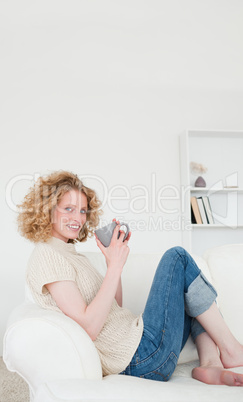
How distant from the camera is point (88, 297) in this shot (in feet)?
5.13

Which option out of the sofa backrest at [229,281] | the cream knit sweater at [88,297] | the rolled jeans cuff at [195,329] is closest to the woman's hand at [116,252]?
the cream knit sweater at [88,297]

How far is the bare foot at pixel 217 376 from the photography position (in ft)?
4.34

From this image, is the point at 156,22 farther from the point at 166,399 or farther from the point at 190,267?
the point at 166,399

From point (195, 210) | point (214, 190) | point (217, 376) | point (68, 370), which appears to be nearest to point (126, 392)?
point (68, 370)

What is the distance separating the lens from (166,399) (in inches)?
40.1

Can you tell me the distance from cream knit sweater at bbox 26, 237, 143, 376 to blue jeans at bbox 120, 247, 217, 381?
4cm

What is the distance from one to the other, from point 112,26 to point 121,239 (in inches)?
113

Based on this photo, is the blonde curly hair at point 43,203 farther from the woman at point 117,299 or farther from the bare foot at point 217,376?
the bare foot at point 217,376

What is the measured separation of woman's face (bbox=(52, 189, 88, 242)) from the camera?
1.74 meters

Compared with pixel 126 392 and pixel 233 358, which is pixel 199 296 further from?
pixel 126 392

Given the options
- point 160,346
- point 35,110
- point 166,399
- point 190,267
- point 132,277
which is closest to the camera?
point 166,399

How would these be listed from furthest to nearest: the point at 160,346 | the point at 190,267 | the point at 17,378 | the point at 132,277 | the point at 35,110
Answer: the point at 35,110
the point at 17,378
the point at 132,277
the point at 190,267
the point at 160,346

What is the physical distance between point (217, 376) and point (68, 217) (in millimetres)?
805

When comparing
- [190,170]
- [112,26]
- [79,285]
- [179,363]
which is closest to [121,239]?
[79,285]
